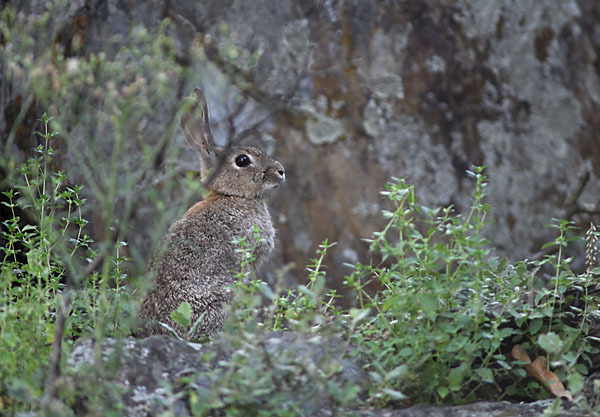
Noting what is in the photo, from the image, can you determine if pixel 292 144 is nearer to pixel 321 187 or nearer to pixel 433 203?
pixel 321 187

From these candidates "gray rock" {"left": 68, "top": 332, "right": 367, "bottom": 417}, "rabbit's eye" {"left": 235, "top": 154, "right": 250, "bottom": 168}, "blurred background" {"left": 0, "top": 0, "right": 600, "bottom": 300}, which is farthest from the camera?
"blurred background" {"left": 0, "top": 0, "right": 600, "bottom": 300}

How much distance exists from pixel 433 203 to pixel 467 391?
3.80 meters

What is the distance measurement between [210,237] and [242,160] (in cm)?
134

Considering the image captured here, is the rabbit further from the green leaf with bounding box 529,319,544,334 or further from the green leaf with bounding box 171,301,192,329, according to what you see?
the green leaf with bounding box 529,319,544,334

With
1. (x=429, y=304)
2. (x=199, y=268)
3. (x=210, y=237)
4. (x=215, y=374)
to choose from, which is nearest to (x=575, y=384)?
(x=429, y=304)

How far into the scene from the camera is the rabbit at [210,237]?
508cm

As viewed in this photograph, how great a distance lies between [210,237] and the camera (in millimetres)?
5680

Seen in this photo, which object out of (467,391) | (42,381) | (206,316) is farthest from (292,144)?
(42,381)

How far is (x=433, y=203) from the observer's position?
7.34 metres

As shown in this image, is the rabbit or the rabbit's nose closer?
the rabbit

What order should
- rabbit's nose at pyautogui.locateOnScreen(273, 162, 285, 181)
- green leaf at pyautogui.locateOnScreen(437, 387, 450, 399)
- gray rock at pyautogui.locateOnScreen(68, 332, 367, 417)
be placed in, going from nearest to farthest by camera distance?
1. gray rock at pyautogui.locateOnScreen(68, 332, 367, 417)
2. green leaf at pyautogui.locateOnScreen(437, 387, 450, 399)
3. rabbit's nose at pyautogui.locateOnScreen(273, 162, 285, 181)

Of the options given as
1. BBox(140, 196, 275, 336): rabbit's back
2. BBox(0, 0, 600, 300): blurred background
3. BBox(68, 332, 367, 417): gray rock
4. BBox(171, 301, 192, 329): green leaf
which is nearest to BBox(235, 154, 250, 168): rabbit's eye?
BBox(0, 0, 600, 300): blurred background

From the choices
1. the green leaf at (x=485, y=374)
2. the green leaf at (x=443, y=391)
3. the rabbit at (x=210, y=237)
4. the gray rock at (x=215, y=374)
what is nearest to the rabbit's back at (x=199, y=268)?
the rabbit at (x=210, y=237)

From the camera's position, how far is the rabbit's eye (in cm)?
685
